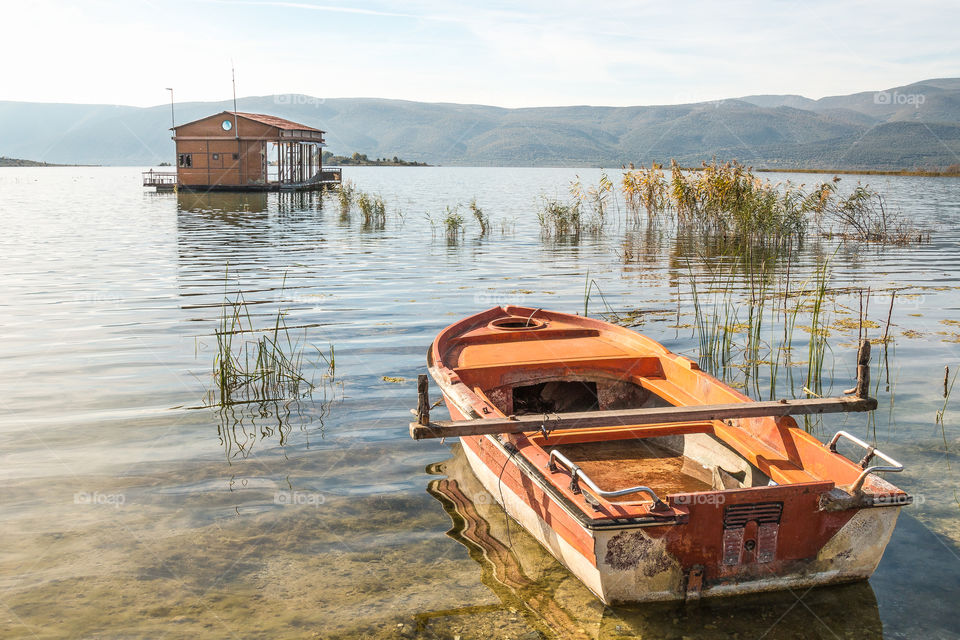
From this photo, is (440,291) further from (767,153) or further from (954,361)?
(767,153)

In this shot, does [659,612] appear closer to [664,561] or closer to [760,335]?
[664,561]

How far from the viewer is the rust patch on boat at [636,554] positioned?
13.9 feet

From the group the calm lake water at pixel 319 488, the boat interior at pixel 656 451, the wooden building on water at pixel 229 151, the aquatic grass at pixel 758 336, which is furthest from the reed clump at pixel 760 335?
the wooden building on water at pixel 229 151

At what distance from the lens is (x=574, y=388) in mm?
7816

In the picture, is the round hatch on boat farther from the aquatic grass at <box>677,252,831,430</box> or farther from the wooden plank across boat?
the aquatic grass at <box>677,252,831,430</box>

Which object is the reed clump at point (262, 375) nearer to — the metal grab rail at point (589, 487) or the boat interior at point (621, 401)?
the boat interior at point (621, 401)

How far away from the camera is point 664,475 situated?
6.14 metres

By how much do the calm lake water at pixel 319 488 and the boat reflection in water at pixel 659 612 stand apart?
0.02 meters

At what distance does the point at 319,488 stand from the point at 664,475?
2768 millimetres

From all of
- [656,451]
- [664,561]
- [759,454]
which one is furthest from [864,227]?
[664,561]

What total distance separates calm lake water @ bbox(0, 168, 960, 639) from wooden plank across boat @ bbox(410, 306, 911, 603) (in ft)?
0.98

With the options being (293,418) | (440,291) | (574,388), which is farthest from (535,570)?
(440,291)

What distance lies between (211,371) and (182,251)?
13.2 metres

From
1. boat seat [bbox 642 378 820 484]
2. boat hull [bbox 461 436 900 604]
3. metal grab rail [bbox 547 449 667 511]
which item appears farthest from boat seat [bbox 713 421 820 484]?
metal grab rail [bbox 547 449 667 511]
